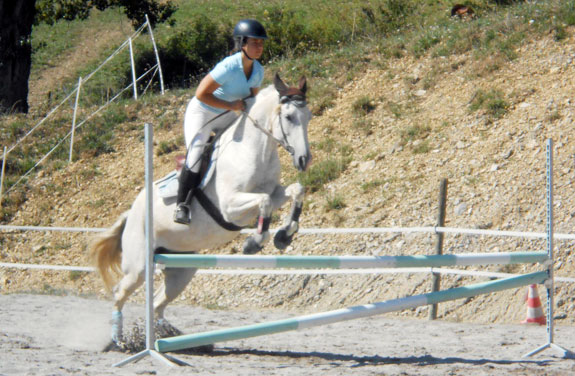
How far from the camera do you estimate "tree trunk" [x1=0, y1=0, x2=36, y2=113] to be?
52.8 ft

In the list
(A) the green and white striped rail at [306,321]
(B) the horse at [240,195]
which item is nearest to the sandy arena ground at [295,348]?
(A) the green and white striped rail at [306,321]

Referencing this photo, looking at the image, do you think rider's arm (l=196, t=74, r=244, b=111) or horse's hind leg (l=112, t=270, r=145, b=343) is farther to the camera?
horse's hind leg (l=112, t=270, r=145, b=343)

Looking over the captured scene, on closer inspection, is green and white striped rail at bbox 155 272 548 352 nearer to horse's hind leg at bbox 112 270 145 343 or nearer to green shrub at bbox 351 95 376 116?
horse's hind leg at bbox 112 270 145 343

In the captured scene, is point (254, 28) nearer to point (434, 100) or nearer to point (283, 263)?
point (283, 263)

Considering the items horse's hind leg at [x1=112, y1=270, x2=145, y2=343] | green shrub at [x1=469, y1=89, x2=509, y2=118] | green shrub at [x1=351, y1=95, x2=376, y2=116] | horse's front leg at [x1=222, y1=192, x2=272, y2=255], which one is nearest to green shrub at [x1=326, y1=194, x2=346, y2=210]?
green shrub at [x1=351, y1=95, x2=376, y2=116]

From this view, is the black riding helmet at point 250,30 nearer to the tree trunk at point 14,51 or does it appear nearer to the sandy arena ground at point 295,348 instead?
the sandy arena ground at point 295,348

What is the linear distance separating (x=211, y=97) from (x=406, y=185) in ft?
18.2

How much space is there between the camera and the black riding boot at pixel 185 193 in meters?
5.18

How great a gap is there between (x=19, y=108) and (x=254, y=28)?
43.0ft

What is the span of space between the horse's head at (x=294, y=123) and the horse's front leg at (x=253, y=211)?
36 centimetres

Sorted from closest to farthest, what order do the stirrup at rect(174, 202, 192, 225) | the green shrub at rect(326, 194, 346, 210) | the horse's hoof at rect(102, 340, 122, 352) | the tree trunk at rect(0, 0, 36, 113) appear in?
the stirrup at rect(174, 202, 192, 225)
the horse's hoof at rect(102, 340, 122, 352)
the green shrub at rect(326, 194, 346, 210)
the tree trunk at rect(0, 0, 36, 113)

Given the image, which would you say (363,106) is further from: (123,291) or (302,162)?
(302,162)

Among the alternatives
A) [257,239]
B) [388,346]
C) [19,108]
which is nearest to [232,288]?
[388,346]

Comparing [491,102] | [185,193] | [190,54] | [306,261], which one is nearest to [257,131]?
[185,193]
